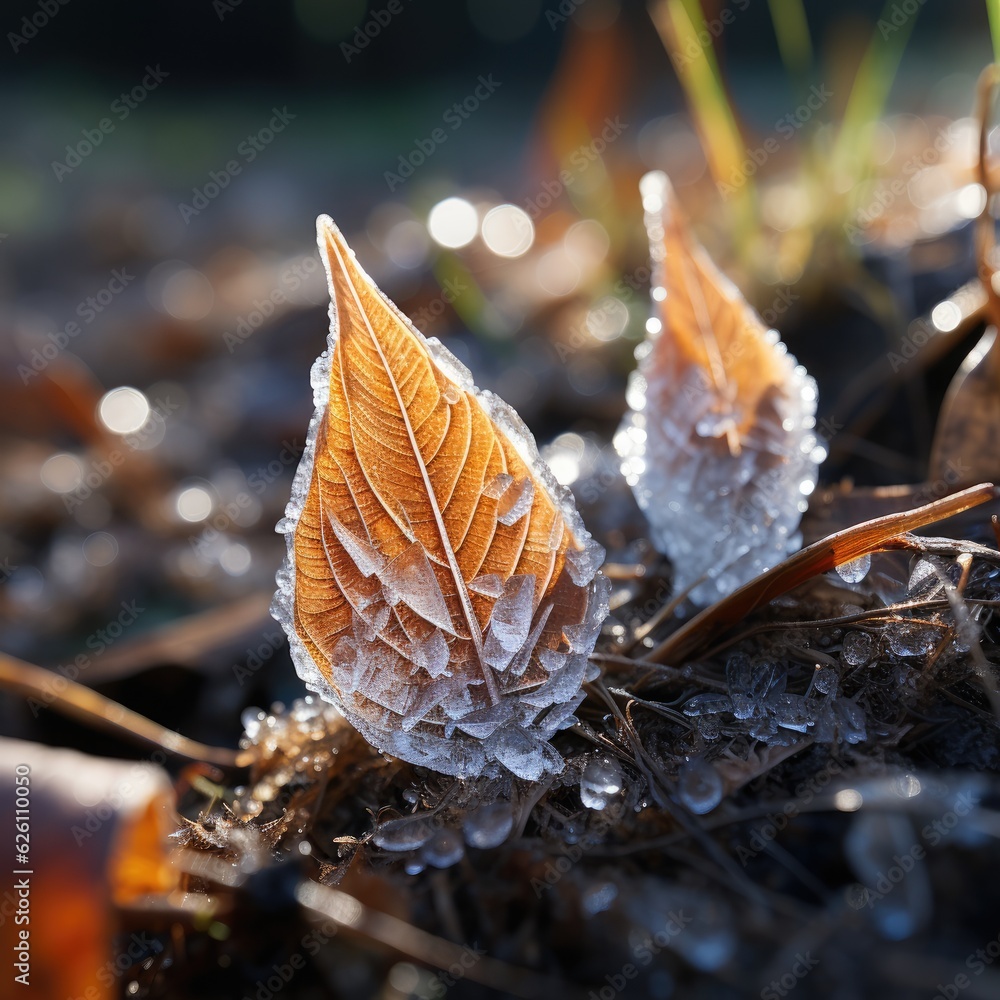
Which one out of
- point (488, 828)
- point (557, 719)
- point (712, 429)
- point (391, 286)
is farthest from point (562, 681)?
point (391, 286)

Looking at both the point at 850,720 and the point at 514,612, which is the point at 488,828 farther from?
the point at 850,720

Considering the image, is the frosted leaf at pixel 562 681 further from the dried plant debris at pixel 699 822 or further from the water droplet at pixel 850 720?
the water droplet at pixel 850 720

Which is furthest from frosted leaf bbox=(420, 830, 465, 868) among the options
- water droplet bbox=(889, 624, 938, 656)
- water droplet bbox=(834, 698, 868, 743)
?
water droplet bbox=(889, 624, 938, 656)

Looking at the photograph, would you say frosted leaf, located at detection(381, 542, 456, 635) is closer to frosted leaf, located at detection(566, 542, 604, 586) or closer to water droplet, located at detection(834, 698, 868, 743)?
frosted leaf, located at detection(566, 542, 604, 586)

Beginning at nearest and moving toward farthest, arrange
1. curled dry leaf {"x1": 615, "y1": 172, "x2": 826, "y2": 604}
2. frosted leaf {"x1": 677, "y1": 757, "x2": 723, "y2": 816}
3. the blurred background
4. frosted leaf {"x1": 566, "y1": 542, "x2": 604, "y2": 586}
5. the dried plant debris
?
the dried plant debris → frosted leaf {"x1": 677, "y1": 757, "x2": 723, "y2": 816} → frosted leaf {"x1": 566, "y1": 542, "x2": 604, "y2": 586} → curled dry leaf {"x1": 615, "y1": 172, "x2": 826, "y2": 604} → the blurred background

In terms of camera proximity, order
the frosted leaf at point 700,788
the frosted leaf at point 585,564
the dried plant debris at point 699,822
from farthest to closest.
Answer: the frosted leaf at point 585,564 < the frosted leaf at point 700,788 < the dried plant debris at point 699,822

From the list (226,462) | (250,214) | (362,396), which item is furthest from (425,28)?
(362,396)

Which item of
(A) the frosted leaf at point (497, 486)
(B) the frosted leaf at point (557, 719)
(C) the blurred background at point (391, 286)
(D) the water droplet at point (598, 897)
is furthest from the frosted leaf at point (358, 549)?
(C) the blurred background at point (391, 286)
